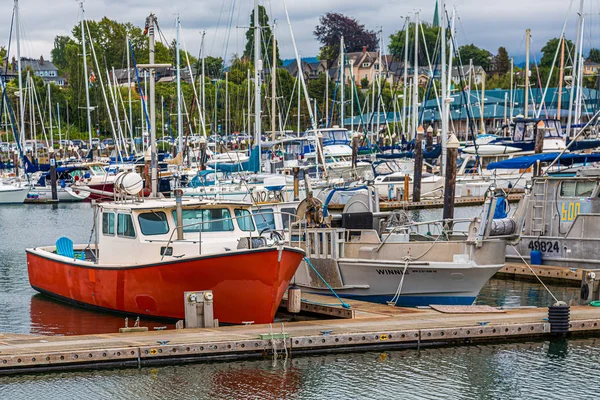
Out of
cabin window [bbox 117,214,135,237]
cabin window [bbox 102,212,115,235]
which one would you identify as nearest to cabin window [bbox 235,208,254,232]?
cabin window [bbox 117,214,135,237]

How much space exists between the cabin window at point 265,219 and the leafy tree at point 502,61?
5353 inches

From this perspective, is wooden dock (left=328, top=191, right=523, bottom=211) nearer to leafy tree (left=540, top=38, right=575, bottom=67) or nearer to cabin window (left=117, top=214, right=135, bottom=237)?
cabin window (left=117, top=214, right=135, bottom=237)

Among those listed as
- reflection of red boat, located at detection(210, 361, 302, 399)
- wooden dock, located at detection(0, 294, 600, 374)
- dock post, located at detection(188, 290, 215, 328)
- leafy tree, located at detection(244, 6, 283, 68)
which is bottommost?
reflection of red boat, located at detection(210, 361, 302, 399)

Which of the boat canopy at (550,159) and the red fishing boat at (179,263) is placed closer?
the red fishing boat at (179,263)

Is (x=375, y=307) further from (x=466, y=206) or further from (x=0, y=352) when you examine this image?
(x=466, y=206)

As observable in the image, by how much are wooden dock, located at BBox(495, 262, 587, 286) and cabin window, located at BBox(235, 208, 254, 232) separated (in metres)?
7.84

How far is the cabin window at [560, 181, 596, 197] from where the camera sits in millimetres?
25391

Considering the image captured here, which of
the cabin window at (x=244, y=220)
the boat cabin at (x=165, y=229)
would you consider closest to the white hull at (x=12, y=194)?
the boat cabin at (x=165, y=229)

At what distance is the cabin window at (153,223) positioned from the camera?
20.3 m

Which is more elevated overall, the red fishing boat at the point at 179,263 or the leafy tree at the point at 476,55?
the leafy tree at the point at 476,55

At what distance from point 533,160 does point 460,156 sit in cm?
3113

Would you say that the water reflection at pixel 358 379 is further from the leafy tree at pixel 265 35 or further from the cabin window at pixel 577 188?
the leafy tree at pixel 265 35

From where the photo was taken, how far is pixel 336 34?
517 ft

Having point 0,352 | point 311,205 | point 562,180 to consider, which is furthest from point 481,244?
point 0,352
